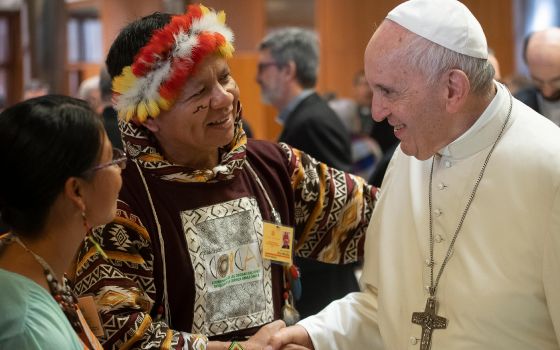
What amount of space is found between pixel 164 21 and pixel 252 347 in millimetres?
887

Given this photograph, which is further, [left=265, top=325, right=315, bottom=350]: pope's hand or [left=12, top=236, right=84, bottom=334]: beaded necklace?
[left=265, top=325, right=315, bottom=350]: pope's hand

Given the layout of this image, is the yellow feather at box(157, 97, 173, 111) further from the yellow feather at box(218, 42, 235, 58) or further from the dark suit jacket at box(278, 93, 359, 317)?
the dark suit jacket at box(278, 93, 359, 317)

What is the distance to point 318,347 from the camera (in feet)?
7.93

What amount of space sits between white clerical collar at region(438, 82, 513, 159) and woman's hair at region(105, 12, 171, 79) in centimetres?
82

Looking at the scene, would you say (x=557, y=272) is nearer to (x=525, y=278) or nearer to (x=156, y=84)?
(x=525, y=278)

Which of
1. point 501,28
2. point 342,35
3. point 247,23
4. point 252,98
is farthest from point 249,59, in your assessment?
point 501,28

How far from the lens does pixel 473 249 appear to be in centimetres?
217

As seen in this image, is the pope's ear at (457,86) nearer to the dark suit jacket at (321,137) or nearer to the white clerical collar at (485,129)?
the white clerical collar at (485,129)

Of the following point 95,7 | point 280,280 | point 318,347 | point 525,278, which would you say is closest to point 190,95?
point 280,280

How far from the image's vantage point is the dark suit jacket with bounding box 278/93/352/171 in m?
4.50

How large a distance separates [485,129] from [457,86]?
150 millimetres

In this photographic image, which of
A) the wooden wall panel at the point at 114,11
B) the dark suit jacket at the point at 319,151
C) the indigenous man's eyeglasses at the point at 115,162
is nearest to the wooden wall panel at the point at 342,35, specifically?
the wooden wall panel at the point at 114,11

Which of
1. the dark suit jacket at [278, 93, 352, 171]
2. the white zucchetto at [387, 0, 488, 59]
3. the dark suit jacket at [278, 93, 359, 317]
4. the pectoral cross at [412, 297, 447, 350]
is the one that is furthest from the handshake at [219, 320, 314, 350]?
the dark suit jacket at [278, 93, 352, 171]

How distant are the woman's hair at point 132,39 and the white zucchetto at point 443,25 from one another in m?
0.61
